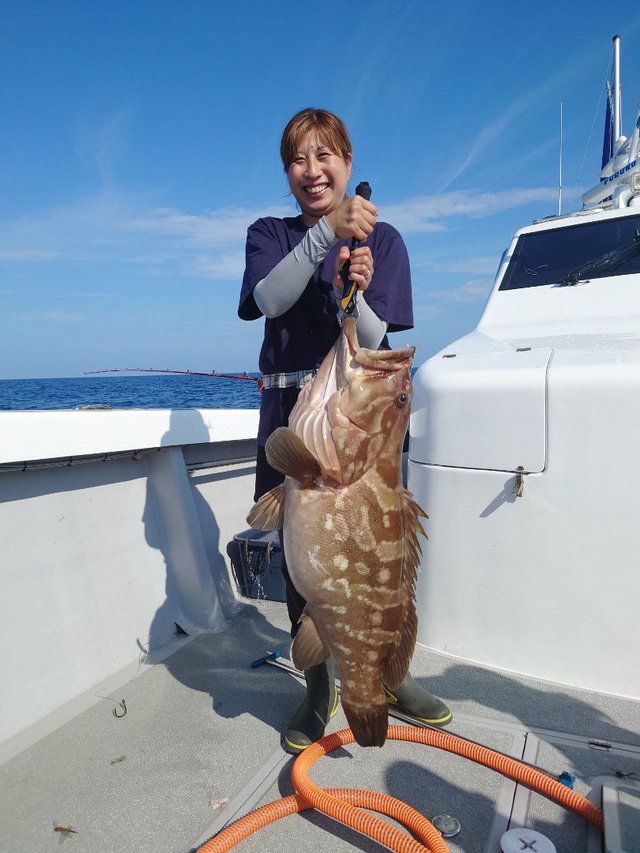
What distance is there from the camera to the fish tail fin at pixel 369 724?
1998 mm

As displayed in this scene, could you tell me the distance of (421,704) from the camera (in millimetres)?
2811

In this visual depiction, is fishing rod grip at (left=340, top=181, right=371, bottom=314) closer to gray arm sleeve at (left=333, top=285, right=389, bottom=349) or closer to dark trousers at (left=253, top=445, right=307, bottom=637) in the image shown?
gray arm sleeve at (left=333, top=285, right=389, bottom=349)

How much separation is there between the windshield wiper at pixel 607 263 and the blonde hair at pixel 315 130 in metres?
2.86

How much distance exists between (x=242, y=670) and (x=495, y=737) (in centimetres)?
152

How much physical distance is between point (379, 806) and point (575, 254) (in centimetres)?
460

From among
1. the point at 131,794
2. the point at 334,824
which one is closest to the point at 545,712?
the point at 334,824

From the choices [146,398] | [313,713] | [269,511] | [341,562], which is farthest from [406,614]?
[146,398]

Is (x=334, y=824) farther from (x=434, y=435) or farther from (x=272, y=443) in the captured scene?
(x=434, y=435)

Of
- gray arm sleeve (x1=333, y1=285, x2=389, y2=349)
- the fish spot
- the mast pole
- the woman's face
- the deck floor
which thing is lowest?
the deck floor

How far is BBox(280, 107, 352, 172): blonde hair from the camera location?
239 cm

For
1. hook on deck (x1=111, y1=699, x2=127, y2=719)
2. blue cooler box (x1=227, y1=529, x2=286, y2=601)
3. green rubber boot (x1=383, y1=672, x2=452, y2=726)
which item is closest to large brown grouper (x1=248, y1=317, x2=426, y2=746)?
green rubber boot (x1=383, y1=672, x2=452, y2=726)

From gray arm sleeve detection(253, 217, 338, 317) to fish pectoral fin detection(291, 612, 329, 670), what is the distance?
1244mm

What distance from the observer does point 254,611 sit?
4328 mm

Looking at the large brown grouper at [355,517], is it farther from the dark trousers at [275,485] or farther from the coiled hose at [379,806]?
the dark trousers at [275,485]
